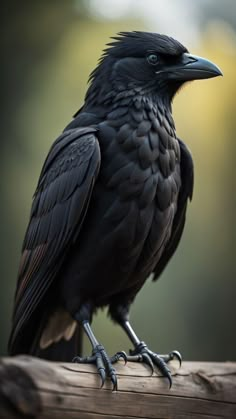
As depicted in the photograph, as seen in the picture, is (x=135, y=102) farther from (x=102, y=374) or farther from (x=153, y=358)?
(x=102, y=374)

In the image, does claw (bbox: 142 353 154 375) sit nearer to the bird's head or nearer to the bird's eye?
the bird's head

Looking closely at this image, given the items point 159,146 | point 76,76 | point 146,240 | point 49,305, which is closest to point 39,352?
point 49,305

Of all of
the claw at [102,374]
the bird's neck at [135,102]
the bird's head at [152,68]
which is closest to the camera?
the claw at [102,374]

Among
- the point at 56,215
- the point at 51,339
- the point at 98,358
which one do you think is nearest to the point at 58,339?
the point at 51,339

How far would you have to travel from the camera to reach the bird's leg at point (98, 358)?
4121mm

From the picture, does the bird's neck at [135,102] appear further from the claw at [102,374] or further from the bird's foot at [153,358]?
the claw at [102,374]

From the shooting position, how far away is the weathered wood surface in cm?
332

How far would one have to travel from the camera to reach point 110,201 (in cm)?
479

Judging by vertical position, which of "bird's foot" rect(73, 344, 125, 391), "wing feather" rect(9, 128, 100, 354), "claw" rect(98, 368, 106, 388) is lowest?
"bird's foot" rect(73, 344, 125, 391)

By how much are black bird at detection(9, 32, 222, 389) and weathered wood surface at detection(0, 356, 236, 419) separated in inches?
9.5

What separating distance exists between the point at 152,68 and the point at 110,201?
2.95ft

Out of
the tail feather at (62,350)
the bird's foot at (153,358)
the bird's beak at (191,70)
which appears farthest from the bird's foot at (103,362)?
the bird's beak at (191,70)

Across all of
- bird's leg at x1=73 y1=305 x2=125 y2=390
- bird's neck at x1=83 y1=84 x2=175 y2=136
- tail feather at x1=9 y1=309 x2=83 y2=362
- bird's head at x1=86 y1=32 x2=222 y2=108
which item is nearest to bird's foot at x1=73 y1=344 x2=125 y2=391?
bird's leg at x1=73 y1=305 x2=125 y2=390

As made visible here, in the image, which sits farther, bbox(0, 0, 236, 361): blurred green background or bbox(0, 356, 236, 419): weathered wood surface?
bbox(0, 0, 236, 361): blurred green background
